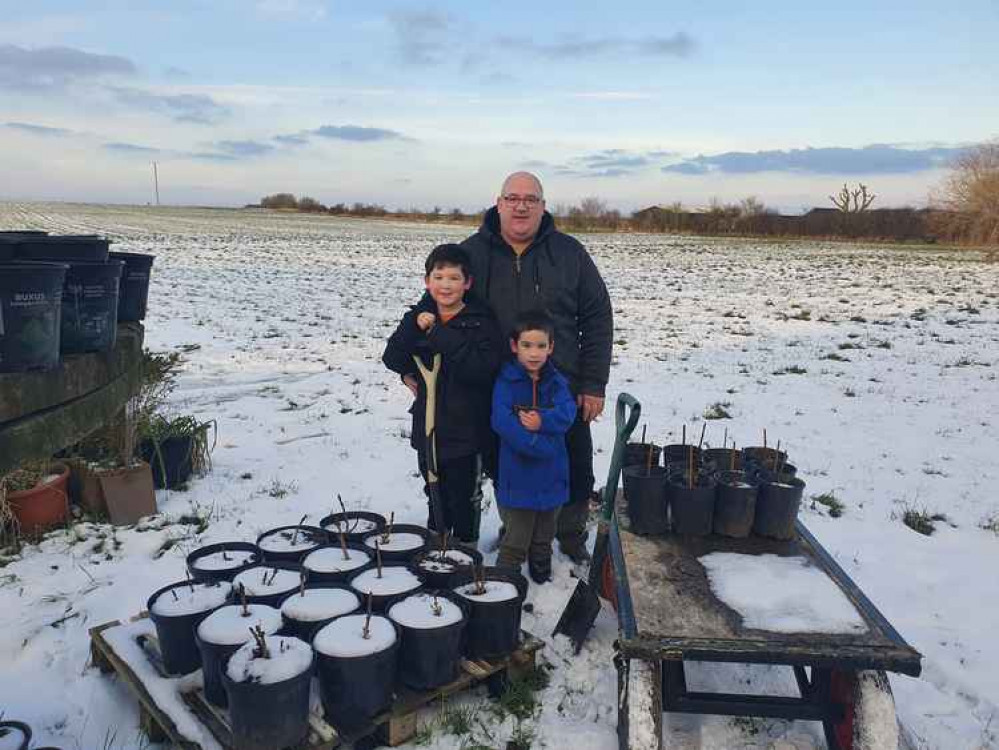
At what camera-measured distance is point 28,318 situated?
1985 mm

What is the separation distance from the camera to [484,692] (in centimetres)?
319

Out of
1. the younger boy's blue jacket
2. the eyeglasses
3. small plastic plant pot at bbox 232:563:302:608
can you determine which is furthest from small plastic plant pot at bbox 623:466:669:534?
small plastic plant pot at bbox 232:563:302:608

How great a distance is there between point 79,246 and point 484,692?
7.95 feet

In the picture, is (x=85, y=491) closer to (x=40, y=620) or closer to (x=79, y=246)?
(x=40, y=620)

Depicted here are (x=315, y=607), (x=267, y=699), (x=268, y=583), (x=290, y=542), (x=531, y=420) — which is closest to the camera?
(x=267, y=699)

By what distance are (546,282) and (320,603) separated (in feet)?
6.39

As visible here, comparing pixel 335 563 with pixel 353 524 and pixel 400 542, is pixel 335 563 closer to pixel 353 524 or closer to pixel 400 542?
pixel 400 542

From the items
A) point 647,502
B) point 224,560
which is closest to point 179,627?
point 224,560

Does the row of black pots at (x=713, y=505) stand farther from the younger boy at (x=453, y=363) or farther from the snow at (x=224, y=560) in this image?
the snow at (x=224, y=560)

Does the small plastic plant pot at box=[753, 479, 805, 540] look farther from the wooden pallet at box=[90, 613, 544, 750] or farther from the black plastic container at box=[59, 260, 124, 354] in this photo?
the black plastic container at box=[59, 260, 124, 354]

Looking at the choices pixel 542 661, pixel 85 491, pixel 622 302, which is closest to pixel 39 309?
pixel 542 661

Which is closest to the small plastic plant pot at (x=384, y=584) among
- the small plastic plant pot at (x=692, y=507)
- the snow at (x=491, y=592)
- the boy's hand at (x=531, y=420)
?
the snow at (x=491, y=592)

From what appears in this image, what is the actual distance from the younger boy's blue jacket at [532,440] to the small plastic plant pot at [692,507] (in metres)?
0.59

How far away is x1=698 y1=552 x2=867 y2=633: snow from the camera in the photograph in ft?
8.70
